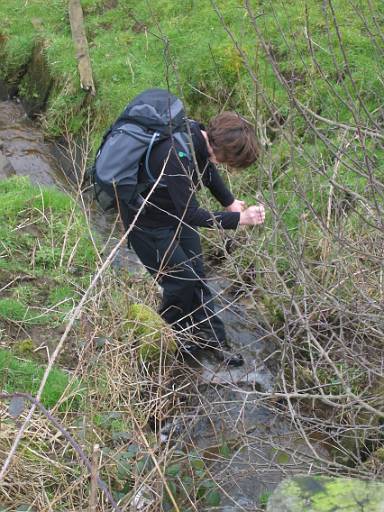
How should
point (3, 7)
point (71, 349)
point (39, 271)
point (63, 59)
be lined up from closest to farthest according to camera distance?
1. point (71, 349)
2. point (39, 271)
3. point (63, 59)
4. point (3, 7)

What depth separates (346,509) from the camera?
4.49 ft

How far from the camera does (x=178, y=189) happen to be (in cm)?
354

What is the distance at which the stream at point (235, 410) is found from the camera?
10.4 ft

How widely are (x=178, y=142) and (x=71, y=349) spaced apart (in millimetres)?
1435

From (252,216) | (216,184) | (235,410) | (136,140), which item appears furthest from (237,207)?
(235,410)

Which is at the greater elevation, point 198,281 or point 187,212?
point 187,212

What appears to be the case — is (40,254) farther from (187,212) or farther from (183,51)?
(183,51)

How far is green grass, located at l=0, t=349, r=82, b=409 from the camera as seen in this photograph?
3641 millimetres

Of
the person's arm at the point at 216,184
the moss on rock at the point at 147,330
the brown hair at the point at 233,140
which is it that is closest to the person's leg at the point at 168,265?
the moss on rock at the point at 147,330

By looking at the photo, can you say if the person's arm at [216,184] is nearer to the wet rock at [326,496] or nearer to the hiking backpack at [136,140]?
the hiking backpack at [136,140]

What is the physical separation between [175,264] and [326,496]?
8.66 feet

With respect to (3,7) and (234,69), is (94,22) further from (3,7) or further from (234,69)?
(234,69)

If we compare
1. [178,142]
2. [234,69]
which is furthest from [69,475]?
[234,69]

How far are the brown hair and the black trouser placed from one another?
49 centimetres
